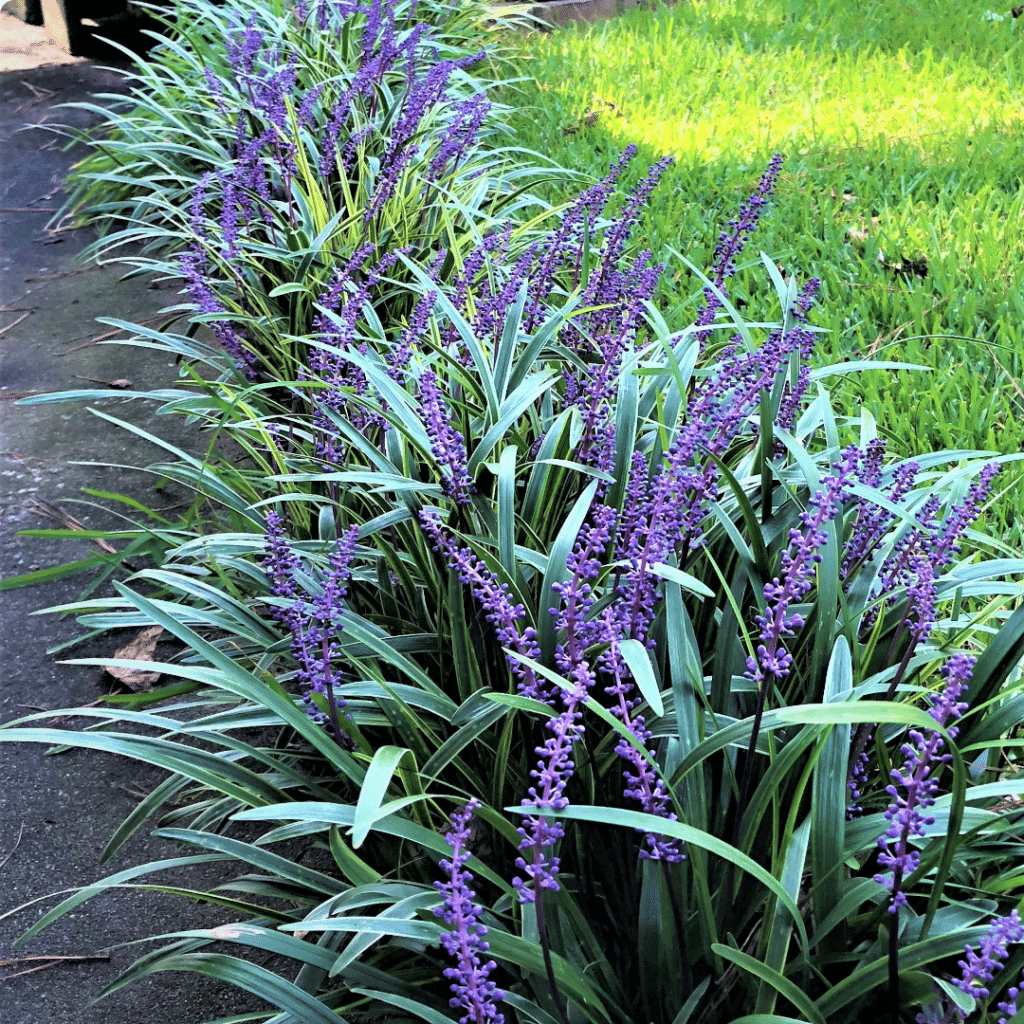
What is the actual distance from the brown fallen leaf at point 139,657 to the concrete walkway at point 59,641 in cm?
6

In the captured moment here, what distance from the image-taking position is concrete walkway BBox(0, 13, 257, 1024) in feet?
4.99

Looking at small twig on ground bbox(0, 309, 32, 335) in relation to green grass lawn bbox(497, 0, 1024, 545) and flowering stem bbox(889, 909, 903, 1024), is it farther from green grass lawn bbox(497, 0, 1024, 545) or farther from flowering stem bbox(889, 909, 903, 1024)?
flowering stem bbox(889, 909, 903, 1024)

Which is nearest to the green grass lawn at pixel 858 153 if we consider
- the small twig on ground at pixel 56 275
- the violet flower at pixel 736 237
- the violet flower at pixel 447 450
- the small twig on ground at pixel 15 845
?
the violet flower at pixel 736 237

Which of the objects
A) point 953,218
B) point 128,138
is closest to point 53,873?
point 953,218

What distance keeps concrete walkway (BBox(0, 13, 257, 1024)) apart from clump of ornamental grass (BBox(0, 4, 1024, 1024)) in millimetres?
103

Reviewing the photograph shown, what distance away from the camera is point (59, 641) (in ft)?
7.45

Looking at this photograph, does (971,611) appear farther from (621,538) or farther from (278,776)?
(278,776)

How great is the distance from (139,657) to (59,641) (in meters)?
0.24

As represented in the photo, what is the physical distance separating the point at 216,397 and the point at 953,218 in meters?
2.49

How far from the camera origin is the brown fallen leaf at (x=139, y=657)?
2078 millimetres

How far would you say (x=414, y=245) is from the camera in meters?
3.12

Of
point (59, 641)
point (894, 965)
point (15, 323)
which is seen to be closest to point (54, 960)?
point (59, 641)

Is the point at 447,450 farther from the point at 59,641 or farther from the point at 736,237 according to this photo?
the point at 59,641

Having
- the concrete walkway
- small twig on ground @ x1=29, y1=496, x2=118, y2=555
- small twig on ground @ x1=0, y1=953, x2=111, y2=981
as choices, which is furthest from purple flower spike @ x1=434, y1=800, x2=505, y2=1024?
small twig on ground @ x1=29, y1=496, x2=118, y2=555
